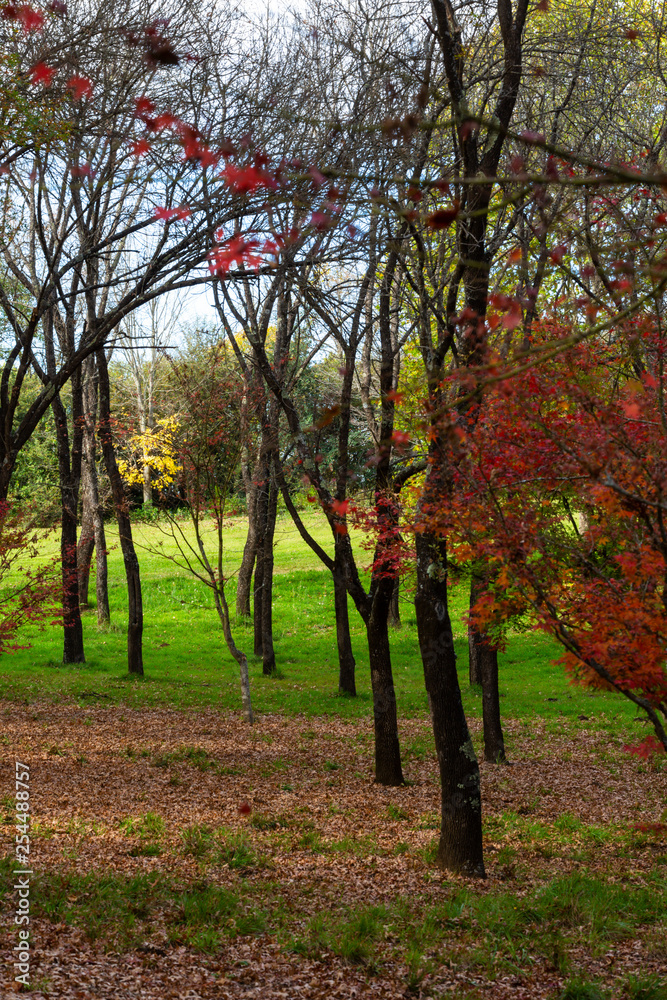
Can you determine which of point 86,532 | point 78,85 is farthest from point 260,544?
point 78,85

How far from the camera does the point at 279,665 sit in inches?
729

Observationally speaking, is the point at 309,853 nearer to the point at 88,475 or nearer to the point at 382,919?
the point at 382,919

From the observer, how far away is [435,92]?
769cm

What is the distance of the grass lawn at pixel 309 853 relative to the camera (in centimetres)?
471

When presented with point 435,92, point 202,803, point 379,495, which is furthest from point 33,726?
point 435,92

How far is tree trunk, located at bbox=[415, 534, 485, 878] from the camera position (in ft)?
22.1

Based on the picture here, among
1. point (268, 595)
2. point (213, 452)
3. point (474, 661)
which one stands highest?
point (213, 452)

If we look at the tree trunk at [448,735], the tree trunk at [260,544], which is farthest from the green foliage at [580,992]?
the tree trunk at [260,544]

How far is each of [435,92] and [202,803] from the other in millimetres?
7735

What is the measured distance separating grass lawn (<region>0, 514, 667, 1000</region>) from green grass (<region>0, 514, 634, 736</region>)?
14 cm

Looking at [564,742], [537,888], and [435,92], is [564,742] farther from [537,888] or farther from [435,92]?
[435,92]

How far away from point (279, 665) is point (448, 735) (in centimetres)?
1212

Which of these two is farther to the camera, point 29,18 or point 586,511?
point 586,511

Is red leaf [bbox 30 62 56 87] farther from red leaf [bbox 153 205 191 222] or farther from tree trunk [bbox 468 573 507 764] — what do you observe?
tree trunk [bbox 468 573 507 764]
